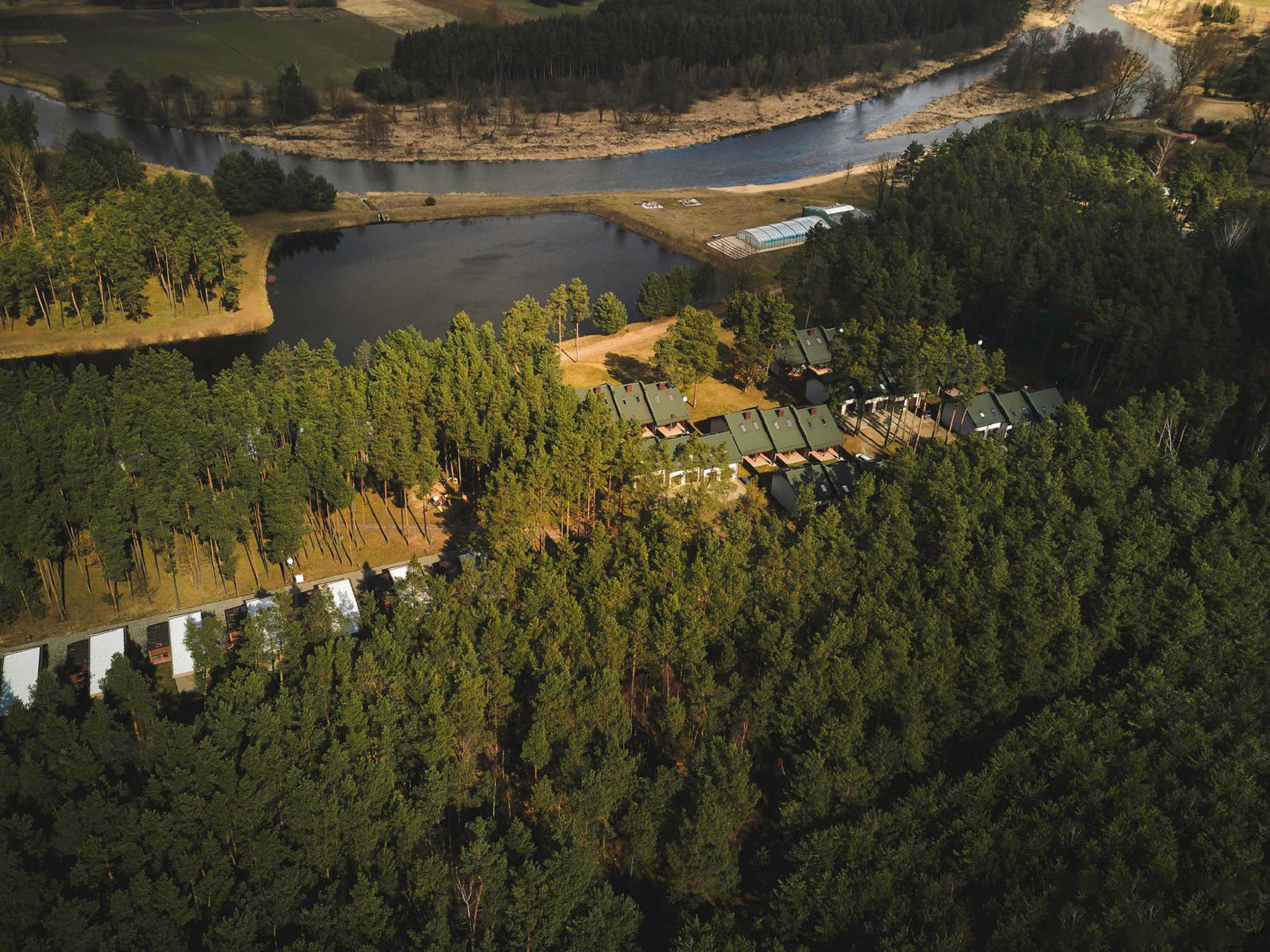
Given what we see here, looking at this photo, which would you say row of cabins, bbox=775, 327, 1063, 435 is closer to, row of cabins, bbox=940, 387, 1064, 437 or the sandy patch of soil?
row of cabins, bbox=940, 387, 1064, 437

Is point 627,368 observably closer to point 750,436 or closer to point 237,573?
point 750,436

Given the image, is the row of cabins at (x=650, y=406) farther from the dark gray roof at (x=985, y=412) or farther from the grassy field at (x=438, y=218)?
the dark gray roof at (x=985, y=412)

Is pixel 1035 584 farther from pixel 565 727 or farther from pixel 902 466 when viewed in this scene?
pixel 565 727

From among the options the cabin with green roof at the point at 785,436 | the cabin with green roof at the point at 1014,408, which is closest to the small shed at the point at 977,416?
the cabin with green roof at the point at 1014,408

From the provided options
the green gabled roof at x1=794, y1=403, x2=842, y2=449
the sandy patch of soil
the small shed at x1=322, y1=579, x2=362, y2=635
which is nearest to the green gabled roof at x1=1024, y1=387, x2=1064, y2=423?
the green gabled roof at x1=794, y1=403, x2=842, y2=449

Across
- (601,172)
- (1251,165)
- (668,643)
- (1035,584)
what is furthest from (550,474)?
(1251,165)

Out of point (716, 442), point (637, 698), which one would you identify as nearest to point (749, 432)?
point (716, 442)
